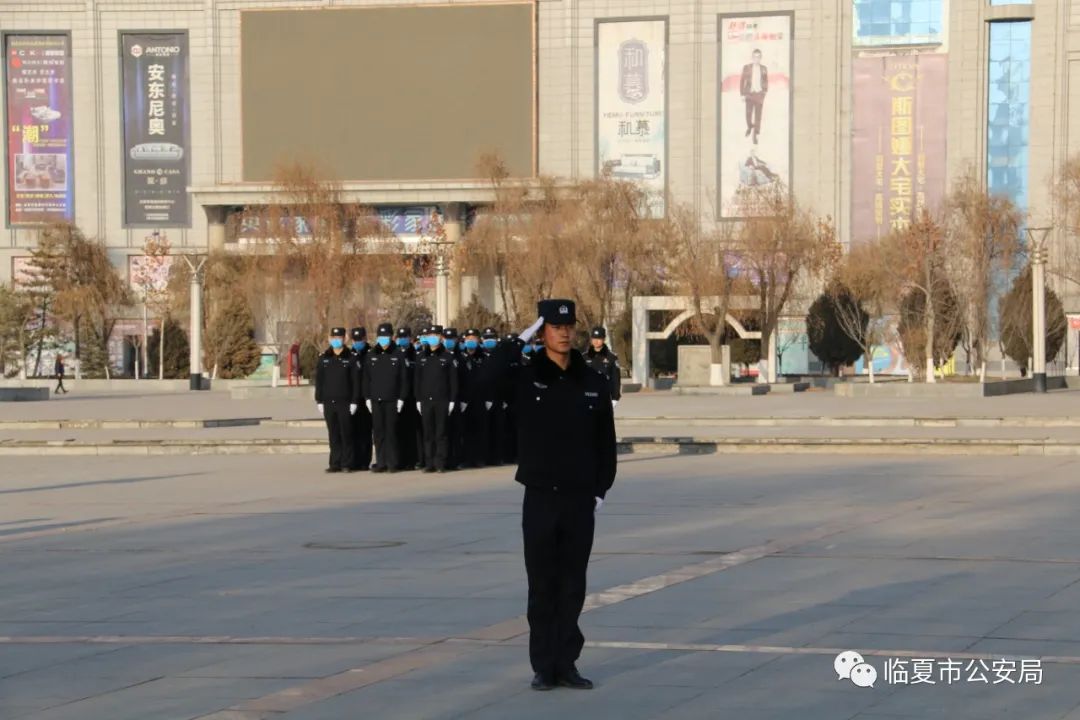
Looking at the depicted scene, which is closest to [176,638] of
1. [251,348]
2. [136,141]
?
[251,348]

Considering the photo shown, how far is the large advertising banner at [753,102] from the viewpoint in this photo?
74.2m

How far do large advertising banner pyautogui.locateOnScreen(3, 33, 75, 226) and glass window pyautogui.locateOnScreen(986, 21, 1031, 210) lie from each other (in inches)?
1641

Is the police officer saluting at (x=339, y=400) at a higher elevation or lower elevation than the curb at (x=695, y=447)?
higher

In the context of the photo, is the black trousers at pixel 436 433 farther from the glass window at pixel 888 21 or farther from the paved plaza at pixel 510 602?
the glass window at pixel 888 21

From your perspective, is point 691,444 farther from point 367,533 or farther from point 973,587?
point 973,587

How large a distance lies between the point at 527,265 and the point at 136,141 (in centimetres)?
3052

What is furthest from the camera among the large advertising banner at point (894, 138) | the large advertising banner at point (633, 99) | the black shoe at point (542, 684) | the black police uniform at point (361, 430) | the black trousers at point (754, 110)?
the large advertising banner at point (633, 99)

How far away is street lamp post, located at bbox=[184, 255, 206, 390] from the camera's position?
2186 inches

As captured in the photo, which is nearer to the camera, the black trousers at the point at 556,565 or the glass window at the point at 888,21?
the black trousers at the point at 556,565

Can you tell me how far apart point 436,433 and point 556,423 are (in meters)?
12.5

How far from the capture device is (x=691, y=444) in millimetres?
23375

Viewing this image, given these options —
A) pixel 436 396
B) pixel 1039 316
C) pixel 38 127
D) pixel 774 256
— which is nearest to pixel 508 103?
pixel 38 127

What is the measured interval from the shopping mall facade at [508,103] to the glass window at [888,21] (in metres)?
0.09

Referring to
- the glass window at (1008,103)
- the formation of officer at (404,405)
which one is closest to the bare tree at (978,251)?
the glass window at (1008,103)
